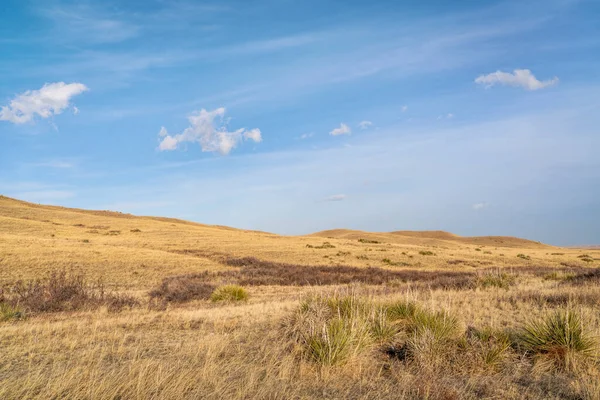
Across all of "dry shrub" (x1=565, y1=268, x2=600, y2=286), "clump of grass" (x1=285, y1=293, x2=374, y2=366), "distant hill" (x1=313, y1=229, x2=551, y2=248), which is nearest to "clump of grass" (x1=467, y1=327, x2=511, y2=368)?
"clump of grass" (x1=285, y1=293, x2=374, y2=366)

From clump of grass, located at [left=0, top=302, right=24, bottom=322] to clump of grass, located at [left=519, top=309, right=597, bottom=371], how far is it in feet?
43.8

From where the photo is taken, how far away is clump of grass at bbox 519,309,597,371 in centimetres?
687

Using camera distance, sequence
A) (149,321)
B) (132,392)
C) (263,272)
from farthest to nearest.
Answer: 1. (263,272)
2. (149,321)
3. (132,392)

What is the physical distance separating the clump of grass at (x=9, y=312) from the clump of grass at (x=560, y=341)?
13354 millimetres

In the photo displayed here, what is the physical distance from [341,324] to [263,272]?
23.2 metres

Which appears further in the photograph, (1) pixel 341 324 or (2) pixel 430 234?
(2) pixel 430 234

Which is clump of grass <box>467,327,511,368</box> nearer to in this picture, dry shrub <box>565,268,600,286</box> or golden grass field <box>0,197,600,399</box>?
golden grass field <box>0,197,600,399</box>

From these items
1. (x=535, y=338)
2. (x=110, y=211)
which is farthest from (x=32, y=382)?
(x=110, y=211)

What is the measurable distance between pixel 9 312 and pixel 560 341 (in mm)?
14060

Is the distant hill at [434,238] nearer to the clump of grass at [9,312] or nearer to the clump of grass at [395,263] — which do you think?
the clump of grass at [395,263]

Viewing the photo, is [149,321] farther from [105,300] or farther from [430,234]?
[430,234]

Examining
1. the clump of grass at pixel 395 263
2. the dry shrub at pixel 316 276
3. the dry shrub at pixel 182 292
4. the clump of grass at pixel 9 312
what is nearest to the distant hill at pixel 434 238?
the clump of grass at pixel 395 263

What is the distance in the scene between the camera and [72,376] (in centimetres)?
531

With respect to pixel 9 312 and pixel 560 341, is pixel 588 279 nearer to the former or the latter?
pixel 560 341
